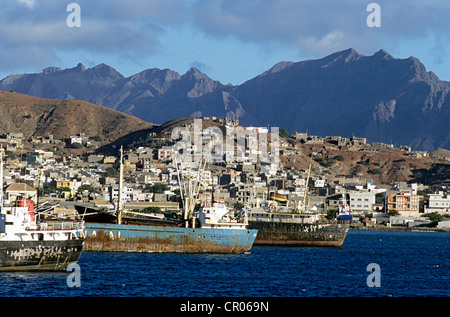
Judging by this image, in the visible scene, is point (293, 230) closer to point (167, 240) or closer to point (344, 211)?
point (167, 240)

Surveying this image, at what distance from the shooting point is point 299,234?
102 meters

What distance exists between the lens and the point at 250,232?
265 ft

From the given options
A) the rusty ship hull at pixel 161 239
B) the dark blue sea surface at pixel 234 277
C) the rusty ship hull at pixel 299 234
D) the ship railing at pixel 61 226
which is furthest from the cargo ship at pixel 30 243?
the rusty ship hull at pixel 299 234

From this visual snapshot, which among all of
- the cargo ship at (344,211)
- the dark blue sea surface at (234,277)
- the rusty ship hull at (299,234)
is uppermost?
the cargo ship at (344,211)

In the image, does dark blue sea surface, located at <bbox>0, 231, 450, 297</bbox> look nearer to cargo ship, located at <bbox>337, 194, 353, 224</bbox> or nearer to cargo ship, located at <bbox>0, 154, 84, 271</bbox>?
cargo ship, located at <bbox>0, 154, 84, 271</bbox>

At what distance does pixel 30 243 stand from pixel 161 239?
27210mm

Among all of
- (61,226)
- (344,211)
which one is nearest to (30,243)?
(61,226)

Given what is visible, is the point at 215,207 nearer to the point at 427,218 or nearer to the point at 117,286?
the point at 117,286

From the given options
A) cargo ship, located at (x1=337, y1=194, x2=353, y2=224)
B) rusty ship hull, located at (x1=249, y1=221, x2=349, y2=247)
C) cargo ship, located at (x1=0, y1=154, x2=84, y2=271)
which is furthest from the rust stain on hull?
cargo ship, located at (x1=337, y1=194, x2=353, y2=224)

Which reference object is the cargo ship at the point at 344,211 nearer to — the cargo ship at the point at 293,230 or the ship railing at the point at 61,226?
the cargo ship at the point at 293,230

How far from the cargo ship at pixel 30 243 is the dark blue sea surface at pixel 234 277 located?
78 cm

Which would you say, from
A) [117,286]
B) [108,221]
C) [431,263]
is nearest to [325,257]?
[431,263]

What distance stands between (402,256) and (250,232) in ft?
66.4

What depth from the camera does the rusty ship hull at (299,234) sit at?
332 feet
